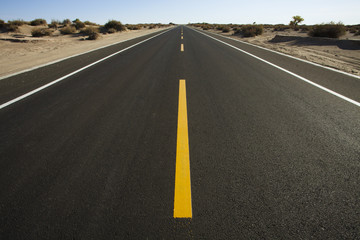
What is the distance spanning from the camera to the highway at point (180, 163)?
1551mm

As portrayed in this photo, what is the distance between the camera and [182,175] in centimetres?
202

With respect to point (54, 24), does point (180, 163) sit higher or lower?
lower

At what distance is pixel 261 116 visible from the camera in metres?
3.27

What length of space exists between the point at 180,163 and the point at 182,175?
190mm

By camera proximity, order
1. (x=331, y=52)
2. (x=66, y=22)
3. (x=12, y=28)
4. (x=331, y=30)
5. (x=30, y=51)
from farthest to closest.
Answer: (x=66, y=22)
(x=12, y=28)
(x=331, y=30)
(x=30, y=51)
(x=331, y=52)

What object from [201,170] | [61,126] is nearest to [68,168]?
[61,126]

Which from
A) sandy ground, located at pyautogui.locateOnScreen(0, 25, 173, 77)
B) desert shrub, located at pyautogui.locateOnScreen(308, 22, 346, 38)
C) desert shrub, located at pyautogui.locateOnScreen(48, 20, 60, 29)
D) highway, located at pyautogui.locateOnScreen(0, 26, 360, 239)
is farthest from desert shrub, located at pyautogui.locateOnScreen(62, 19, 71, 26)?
desert shrub, located at pyautogui.locateOnScreen(308, 22, 346, 38)

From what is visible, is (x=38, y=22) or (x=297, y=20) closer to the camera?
(x=38, y=22)

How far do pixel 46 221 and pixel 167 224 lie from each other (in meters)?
1.03

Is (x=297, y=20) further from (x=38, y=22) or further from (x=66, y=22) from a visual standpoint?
(x=38, y=22)

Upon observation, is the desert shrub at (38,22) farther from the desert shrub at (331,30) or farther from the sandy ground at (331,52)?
the desert shrub at (331,30)

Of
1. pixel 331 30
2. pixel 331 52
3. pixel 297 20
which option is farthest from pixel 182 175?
pixel 297 20

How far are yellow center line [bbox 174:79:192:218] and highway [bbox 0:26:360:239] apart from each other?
0.04 ft

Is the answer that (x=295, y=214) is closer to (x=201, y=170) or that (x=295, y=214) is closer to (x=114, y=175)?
(x=201, y=170)
